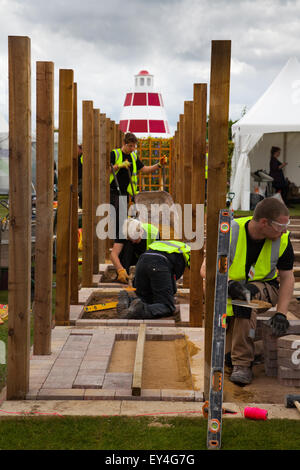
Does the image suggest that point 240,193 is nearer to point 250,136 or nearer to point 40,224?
point 250,136

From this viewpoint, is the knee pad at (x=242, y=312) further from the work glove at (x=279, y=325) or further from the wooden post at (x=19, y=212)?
the wooden post at (x=19, y=212)

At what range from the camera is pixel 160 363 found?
480cm

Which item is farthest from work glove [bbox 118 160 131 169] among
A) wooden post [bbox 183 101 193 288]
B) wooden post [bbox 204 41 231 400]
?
wooden post [bbox 204 41 231 400]

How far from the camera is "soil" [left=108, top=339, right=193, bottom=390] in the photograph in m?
4.33

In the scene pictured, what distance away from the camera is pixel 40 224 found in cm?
456

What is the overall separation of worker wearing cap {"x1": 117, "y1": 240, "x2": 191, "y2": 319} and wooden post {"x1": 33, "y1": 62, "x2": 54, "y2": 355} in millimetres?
1496

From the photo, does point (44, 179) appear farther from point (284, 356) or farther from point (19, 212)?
point (284, 356)

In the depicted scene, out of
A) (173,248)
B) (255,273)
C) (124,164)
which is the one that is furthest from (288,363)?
(124,164)

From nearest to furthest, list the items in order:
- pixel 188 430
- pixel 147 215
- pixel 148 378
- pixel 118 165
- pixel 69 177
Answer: pixel 188 430
pixel 148 378
pixel 69 177
pixel 118 165
pixel 147 215

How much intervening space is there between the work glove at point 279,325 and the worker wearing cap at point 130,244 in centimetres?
274

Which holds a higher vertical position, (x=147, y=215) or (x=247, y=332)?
(x=147, y=215)

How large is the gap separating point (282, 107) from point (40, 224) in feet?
39.9

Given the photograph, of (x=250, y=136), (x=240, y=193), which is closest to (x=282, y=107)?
(x=250, y=136)

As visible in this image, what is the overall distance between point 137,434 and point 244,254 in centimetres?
178
